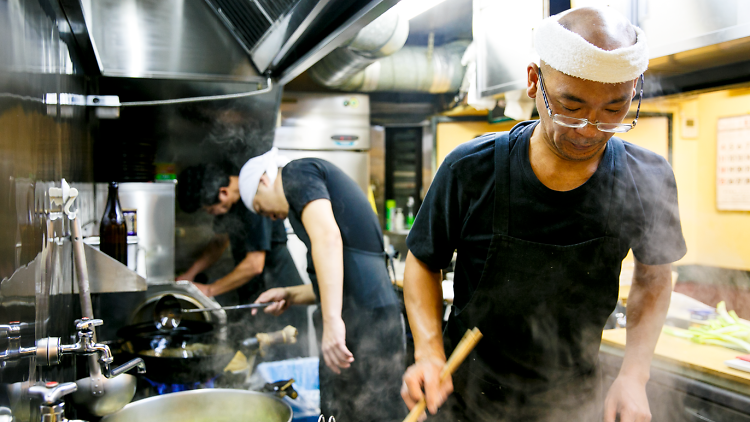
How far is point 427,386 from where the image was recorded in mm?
1199

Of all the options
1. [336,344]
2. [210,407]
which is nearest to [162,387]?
[210,407]

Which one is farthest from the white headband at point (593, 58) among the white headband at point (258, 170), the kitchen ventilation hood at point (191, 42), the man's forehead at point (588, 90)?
the white headband at point (258, 170)

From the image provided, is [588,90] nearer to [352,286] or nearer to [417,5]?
[417,5]

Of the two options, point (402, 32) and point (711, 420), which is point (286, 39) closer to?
point (402, 32)

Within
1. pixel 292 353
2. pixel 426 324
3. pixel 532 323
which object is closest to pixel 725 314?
pixel 532 323

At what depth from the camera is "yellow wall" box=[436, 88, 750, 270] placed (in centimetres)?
290

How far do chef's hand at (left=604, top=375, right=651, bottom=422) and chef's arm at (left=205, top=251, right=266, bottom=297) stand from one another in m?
2.48

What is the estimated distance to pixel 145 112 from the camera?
107 inches

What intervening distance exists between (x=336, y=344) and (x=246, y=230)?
1.68m

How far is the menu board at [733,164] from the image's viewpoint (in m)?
2.89

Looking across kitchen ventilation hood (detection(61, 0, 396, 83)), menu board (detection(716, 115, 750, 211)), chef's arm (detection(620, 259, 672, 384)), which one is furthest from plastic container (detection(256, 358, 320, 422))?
menu board (detection(716, 115, 750, 211))

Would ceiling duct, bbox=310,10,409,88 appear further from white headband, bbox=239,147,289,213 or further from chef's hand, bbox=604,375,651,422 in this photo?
chef's hand, bbox=604,375,651,422

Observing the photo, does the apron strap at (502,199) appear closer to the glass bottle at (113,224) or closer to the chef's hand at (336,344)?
the chef's hand at (336,344)

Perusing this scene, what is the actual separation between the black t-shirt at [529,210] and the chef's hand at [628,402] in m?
0.31
